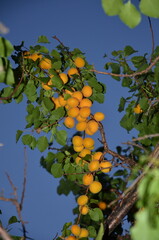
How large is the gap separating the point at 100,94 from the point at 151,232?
0.80 meters

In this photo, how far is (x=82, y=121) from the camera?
2.99ft

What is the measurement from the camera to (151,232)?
0.69 ft

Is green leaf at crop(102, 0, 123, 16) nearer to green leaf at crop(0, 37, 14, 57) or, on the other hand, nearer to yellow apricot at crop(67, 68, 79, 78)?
green leaf at crop(0, 37, 14, 57)

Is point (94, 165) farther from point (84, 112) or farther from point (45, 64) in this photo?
point (45, 64)

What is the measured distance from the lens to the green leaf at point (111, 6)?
0.43m

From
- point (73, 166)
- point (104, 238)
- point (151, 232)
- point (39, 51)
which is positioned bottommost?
point (151, 232)

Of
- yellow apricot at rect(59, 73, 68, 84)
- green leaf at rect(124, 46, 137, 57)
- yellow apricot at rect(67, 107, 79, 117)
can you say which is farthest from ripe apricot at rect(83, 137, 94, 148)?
green leaf at rect(124, 46, 137, 57)

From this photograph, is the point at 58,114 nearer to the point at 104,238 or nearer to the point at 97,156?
the point at 97,156

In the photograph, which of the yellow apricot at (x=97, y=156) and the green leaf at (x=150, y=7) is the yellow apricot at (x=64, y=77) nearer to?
the yellow apricot at (x=97, y=156)

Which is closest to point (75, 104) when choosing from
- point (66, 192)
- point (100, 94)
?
point (100, 94)

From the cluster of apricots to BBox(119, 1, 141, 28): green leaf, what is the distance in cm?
42

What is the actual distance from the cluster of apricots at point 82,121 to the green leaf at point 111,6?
1.39ft

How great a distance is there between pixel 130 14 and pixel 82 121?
0.52m

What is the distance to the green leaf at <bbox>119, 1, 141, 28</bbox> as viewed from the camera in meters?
0.43
